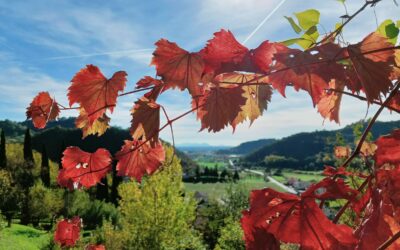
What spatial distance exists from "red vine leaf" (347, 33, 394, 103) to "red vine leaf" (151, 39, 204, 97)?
0.65ft

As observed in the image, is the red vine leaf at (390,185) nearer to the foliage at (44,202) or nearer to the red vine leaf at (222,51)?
the red vine leaf at (222,51)

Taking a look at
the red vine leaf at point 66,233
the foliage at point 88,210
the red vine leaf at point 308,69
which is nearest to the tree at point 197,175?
the foliage at point 88,210

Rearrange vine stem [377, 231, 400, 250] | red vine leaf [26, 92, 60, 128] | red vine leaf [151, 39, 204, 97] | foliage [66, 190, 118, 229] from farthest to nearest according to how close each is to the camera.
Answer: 1. foliage [66, 190, 118, 229]
2. red vine leaf [26, 92, 60, 128]
3. red vine leaf [151, 39, 204, 97]
4. vine stem [377, 231, 400, 250]

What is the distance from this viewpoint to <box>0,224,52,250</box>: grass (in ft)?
78.8

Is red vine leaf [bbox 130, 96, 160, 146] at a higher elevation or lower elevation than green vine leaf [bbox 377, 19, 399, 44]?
lower

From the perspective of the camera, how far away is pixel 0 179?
27.7 metres

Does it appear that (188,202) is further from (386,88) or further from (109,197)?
(109,197)

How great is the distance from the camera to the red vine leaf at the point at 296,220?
44 cm

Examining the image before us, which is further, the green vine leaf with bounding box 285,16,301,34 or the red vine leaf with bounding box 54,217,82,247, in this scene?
the red vine leaf with bounding box 54,217,82,247

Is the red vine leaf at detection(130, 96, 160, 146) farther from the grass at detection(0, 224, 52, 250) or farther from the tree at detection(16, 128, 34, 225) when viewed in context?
the tree at detection(16, 128, 34, 225)

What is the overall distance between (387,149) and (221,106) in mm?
229

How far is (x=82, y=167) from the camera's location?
831 mm

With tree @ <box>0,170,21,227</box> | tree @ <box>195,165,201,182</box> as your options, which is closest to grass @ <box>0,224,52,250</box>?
tree @ <box>0,170,21,227</box>

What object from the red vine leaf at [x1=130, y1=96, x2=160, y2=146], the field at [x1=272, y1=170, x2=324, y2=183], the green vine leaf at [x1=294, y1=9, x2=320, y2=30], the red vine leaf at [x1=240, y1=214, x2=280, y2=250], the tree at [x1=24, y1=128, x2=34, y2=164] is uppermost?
the tree at [x1=24, y1=128, x2=34, y2=164]
